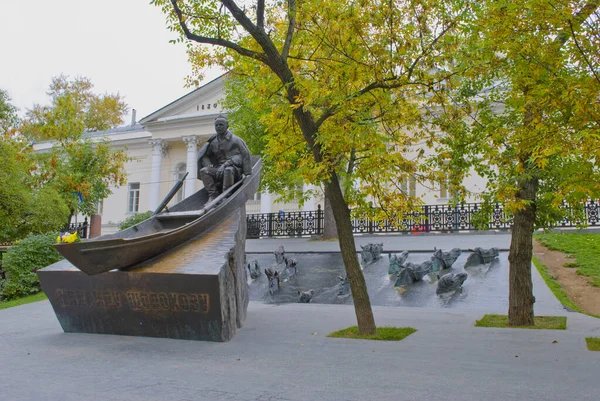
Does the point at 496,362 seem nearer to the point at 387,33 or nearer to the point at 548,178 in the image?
the point at 548,178

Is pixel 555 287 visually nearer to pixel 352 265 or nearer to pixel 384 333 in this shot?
pixel 384 333

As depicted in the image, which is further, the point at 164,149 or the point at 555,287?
the point at 164,149

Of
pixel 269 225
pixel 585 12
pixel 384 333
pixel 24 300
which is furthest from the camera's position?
pixel 269 225

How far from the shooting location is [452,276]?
9602 millimetres

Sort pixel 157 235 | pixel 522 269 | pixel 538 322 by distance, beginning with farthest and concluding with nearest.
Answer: pixel 538 322 → pixel 522 269 → pixel 157 235

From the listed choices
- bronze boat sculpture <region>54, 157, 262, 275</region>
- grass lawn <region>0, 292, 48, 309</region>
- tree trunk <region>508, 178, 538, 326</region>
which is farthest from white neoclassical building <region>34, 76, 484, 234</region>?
tree trunk <region>508, 178, 538, 326</region>

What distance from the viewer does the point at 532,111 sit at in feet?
17.9

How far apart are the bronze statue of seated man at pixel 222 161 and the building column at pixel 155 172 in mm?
30986

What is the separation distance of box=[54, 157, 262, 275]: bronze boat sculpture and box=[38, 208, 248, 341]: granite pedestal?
0.63 feet

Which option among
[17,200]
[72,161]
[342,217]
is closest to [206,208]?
[342,217]

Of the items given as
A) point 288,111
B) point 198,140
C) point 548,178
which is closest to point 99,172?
point 198,140

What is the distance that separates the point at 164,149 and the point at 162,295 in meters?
34.7

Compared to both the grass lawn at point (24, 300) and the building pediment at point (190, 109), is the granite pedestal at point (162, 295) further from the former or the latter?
the building pediment at point (190, 109)

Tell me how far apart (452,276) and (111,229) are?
33737 mm
